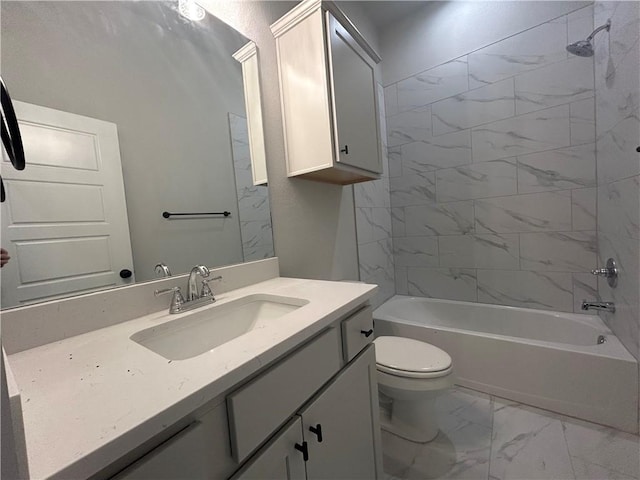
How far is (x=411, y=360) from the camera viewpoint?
1.36 metres

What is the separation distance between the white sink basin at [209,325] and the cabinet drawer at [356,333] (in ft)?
0.53

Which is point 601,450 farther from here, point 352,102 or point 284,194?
point 352,102

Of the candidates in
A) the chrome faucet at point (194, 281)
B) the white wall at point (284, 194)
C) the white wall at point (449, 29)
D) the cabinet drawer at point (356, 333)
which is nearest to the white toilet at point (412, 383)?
the cabinet drawer at point (356, 333)

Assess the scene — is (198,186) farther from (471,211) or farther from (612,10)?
(612,10)

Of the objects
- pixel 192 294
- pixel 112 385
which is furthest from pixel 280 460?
pixel 192 294

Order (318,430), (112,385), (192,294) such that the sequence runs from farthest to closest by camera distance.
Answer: (192,294) → (318,430) → (112,385)

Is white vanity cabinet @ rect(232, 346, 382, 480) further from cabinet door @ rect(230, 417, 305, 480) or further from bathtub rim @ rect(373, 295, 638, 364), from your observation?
bathtub rim @ rect(373, 295, 638, 364)

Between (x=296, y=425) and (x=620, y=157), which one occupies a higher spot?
(x=620, y=157)

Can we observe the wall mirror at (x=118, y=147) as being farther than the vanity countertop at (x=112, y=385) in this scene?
Yes

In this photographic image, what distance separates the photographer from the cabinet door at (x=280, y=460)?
→ 56 cm

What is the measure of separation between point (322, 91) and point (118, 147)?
0.85m

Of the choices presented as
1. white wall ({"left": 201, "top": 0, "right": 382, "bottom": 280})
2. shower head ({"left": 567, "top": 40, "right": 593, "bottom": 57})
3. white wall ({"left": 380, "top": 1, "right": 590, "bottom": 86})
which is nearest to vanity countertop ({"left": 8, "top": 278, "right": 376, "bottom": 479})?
white wall ({"left": 201, "top": 0, "right": 382, "bottom": 280})

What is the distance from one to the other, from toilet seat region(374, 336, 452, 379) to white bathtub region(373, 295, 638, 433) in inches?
18.6

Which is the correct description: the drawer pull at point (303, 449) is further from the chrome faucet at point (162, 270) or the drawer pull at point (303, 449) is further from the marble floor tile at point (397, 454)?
the marble floor tile at point (397, 454)
